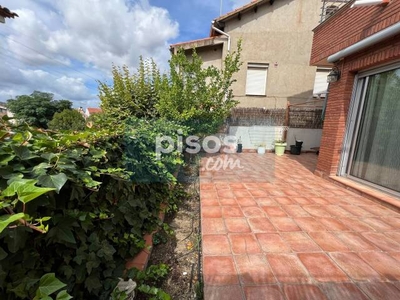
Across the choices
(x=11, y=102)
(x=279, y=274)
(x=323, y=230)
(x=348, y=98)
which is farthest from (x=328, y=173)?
(x=11, y=102)

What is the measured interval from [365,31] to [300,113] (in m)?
5.63

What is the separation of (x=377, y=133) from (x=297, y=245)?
3.14 m

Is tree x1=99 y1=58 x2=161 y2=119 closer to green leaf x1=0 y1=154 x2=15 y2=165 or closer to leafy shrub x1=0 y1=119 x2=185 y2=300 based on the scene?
leafy shrub x1=0 y1=119 x2=185 y2=300

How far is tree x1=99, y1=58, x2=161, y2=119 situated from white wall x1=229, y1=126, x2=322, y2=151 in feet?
15.7

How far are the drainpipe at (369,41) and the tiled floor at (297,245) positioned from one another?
9.16ft

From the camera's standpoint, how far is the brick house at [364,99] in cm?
338

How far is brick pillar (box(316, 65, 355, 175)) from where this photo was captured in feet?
13.9

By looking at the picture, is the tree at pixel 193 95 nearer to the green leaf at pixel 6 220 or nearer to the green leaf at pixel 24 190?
the green leaf at pixel 24 190

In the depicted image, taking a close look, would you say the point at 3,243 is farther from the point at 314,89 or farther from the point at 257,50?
the point at 314,89

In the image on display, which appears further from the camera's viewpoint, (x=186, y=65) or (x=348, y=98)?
(x=186, y=65)

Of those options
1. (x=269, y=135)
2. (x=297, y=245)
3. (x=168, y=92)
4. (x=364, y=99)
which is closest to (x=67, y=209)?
(x=297, y=245)

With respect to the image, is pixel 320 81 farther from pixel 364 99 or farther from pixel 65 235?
pixel 65 235

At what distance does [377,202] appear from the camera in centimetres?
342

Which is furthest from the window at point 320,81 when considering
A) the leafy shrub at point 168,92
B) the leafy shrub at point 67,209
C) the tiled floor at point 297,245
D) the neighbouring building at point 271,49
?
the leafy shrub at point 67,209
